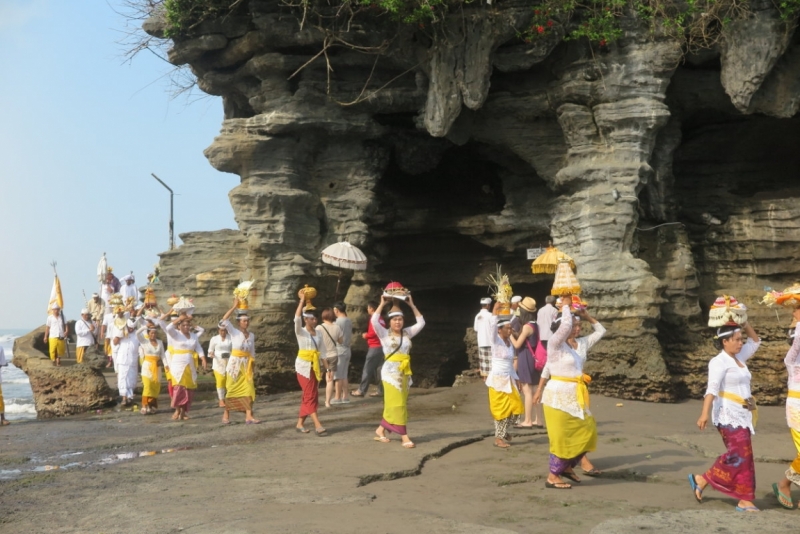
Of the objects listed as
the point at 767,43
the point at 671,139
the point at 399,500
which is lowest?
the point at 399,500

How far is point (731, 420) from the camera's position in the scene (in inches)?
299

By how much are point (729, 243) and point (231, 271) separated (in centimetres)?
1100

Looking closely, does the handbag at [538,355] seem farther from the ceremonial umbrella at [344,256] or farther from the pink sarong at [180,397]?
the pink sarong at [180,397]

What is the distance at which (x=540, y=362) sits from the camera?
42.0ft

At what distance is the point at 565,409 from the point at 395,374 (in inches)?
112

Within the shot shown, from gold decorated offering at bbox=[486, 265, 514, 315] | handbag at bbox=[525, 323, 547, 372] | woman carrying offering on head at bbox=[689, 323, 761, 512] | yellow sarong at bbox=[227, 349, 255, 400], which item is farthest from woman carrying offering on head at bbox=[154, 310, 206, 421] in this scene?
woman carrying offering on head at bbox=[689, 323, 761, 512]

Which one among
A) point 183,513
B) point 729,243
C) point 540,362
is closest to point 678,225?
point 729,243

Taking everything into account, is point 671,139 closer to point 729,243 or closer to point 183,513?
point 729,243

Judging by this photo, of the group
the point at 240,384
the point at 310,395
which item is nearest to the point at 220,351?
the point at 240,384

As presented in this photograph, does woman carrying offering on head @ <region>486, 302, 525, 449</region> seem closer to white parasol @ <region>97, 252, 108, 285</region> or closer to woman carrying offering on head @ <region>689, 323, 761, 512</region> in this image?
woman carrying offering on head @ <region>689, 323, 761, 512</region>

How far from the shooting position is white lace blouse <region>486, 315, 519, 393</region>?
34.4 feet

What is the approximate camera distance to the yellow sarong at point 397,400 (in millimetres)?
10609

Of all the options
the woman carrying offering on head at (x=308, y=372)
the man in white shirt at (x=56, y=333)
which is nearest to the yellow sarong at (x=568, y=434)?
the woman carrying offering on head at (x=308, y=372)

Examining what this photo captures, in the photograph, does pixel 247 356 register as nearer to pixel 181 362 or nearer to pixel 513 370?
pixel 181 362
